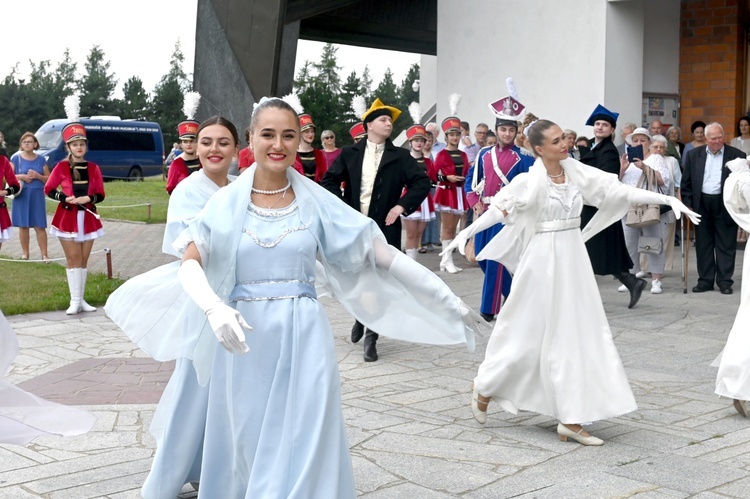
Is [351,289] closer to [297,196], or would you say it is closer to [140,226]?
[297,196]

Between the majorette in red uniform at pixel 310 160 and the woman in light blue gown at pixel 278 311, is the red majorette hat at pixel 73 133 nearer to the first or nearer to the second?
the majorette in red uniform at pixel 310 160

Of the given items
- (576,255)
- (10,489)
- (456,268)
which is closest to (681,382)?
(576,255)

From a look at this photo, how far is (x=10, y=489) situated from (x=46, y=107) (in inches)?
2677

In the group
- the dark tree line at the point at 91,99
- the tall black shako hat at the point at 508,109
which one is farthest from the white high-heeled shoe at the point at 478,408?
the dark tree line at the point at 91,99

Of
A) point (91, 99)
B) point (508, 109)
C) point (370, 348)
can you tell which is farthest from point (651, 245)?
point (91, 99)

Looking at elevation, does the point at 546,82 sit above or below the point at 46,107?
below

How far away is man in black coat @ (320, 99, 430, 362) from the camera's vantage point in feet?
28.4

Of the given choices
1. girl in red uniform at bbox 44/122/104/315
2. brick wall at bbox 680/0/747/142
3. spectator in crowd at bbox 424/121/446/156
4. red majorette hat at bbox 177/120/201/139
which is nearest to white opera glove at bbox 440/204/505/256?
red majorette hat at bbox 177/120/201/139

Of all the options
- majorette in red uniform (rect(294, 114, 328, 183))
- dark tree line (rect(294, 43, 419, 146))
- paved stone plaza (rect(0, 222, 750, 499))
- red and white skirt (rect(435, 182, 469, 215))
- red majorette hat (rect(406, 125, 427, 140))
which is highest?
dark tree line (rect(294, 43, 419, 146))

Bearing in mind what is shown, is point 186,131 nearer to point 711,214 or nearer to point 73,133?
point 73,133

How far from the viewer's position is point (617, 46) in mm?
16500

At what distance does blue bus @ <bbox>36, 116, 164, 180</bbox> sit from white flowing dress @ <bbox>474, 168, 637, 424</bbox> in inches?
1413

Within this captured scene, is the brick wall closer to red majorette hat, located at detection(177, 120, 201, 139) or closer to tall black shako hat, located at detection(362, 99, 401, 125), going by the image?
tall black shako hat, located at detection(362, 99, 401, 125)

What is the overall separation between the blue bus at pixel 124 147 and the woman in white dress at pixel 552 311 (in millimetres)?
35781
